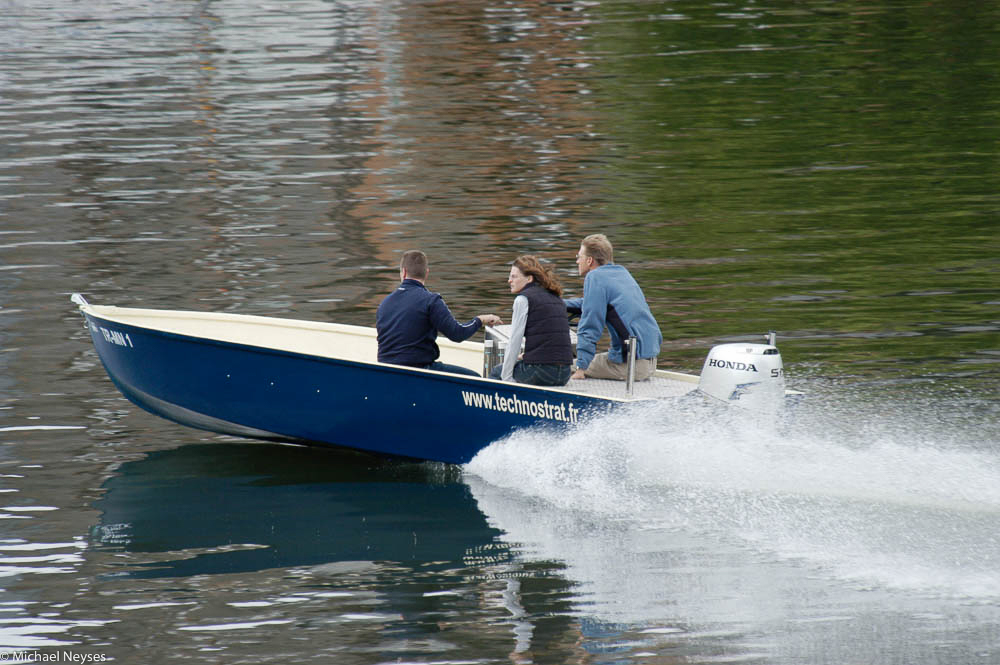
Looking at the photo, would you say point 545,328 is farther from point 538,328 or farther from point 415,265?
point 415,265

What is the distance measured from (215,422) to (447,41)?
3192 centimetres

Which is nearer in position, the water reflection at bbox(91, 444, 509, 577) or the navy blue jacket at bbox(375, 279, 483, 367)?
the water reflection at bbox(91, 444, 509, 577)

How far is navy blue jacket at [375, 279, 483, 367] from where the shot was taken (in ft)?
31.3

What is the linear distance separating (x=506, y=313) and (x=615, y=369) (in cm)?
397

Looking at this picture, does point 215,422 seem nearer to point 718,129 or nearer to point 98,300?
point 98,300

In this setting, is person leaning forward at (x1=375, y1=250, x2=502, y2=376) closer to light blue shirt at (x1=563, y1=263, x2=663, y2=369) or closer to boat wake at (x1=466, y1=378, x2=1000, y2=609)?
light blue shirt at (x1=563, y1=263, x2=663, y2=369)

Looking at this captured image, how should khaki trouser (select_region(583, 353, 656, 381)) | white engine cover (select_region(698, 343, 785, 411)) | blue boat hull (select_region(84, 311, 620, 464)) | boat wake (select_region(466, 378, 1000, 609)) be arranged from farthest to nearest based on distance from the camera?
1. khaki trouser (select_region(583, 353, 656, 381))
2. blue boat hull (select_region(84, 311, 620, 464))
3. white engine cover (select_region(698, 343, 785, 411))
4. boat wake (select_region(466, 378, 1000, 609))

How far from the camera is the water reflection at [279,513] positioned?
837 centimetres

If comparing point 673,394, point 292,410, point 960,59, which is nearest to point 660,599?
point 673,394

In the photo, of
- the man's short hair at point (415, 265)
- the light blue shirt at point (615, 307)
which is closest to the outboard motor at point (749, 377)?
the light blue shirt at point (615, 307)

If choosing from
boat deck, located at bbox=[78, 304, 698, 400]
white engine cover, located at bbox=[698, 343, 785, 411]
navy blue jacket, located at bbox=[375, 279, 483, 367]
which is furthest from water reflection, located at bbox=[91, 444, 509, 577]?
white engine cover, located at bbox=[698, 343, 785, 411]

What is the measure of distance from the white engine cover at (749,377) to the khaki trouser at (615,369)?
76 cm

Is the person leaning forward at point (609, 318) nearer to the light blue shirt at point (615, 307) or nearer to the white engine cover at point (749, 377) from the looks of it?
the light blue shirt at point (615, 307)

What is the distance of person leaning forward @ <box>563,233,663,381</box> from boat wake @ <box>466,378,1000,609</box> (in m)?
0.72
